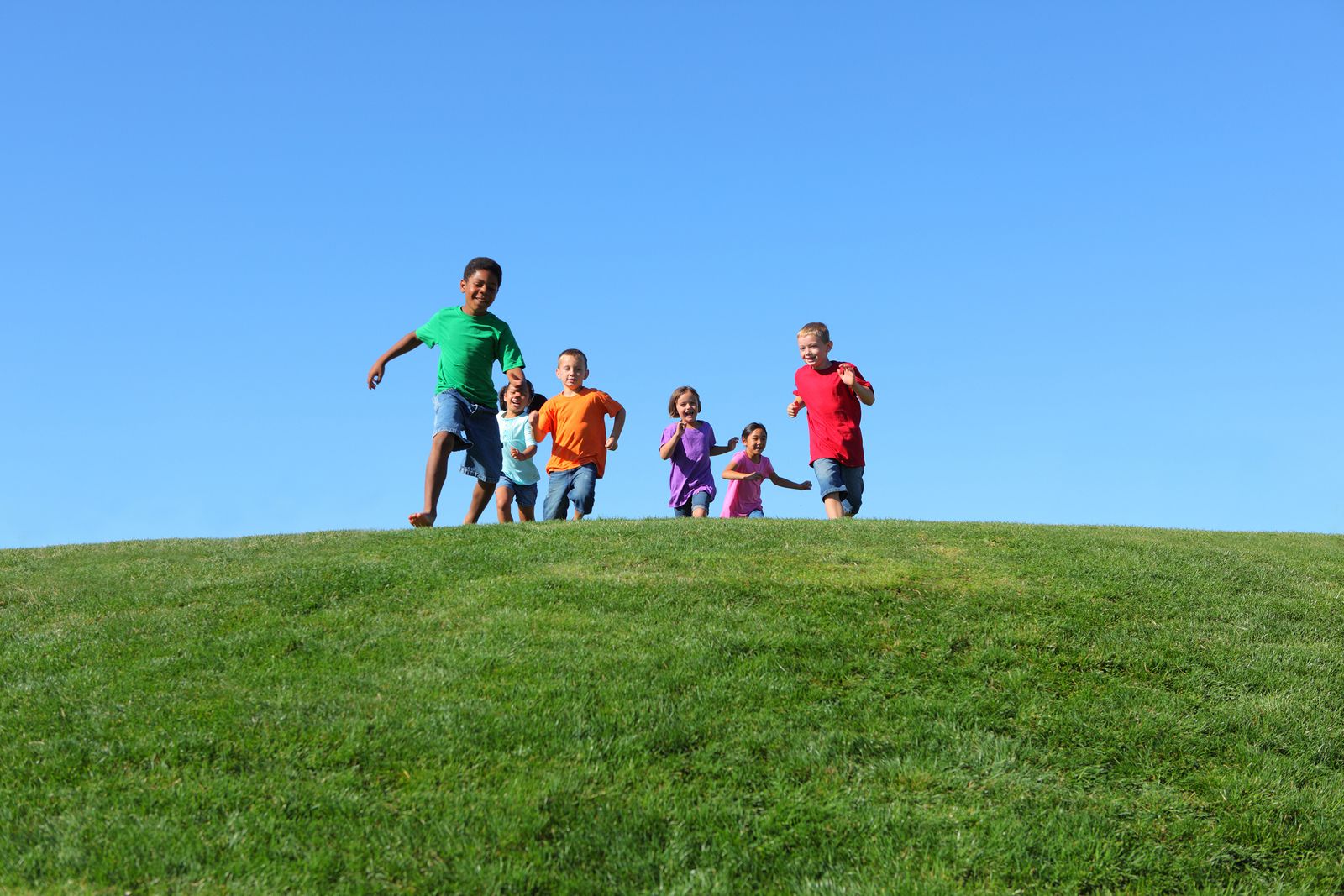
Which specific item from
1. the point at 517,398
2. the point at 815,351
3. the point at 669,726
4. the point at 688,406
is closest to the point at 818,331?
the point at 815,351

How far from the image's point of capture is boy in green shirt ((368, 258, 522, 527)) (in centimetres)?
1362

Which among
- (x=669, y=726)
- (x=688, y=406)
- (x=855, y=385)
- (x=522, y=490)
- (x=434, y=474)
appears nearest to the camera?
(x=669, y=726)

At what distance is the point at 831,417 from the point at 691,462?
251 centimetres

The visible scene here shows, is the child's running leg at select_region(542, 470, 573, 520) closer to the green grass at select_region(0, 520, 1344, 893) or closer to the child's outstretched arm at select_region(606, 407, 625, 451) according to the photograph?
the child's outstretched arm at select_region(606, 407, 625, 451)

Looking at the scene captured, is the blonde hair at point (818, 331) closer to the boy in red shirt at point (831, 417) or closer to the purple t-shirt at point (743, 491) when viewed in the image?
the boy in red shirt at point (831, 417)

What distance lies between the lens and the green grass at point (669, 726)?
5.96 m

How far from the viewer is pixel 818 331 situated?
15.5 metres

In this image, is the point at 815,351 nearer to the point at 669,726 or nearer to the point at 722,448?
the point at 722,448

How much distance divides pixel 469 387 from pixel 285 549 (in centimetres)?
274

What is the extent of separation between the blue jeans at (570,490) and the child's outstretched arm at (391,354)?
8.64 ft

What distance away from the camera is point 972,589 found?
33.7ft

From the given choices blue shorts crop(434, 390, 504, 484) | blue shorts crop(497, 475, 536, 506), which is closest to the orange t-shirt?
blue shorts crop(497, 475, 536, 506)

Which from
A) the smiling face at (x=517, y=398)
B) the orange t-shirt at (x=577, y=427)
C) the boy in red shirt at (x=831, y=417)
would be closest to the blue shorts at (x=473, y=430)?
the orange t-shirt at (x=577, y=427)

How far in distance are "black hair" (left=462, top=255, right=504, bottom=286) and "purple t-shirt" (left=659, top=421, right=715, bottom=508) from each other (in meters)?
3.87
